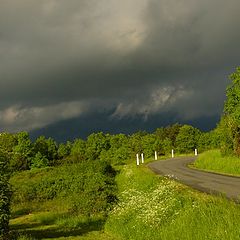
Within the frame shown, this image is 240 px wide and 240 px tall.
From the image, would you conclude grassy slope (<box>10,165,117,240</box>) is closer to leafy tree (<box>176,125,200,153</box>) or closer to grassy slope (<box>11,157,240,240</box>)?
grassy slope (<box>11,157,240,240</box>)

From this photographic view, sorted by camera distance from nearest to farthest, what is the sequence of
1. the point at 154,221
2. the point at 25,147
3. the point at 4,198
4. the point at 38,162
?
the point at 154,221, the point at 4,198, the point at 38,162, the point at 25,147

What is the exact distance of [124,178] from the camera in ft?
126

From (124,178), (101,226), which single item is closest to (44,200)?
(124,178)

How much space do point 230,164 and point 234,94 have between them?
6.03 m

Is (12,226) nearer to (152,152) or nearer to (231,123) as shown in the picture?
(231,123)

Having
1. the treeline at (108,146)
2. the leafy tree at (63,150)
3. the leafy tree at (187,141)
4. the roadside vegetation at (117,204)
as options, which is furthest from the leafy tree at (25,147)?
the roadside vegetation at (117,204)

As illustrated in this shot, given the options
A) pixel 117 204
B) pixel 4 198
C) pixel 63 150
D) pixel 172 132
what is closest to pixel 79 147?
pixel 63 150

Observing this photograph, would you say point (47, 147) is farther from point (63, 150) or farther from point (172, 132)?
point (172, 132)

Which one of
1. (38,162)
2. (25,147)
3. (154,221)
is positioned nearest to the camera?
(154,221)

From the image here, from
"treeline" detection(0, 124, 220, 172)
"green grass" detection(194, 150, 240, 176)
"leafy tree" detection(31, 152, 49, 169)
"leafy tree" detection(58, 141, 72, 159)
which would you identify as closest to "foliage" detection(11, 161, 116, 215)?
"green grass" detection(194, 150, 240, 176)

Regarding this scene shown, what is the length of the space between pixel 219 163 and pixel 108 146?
88.9 metres

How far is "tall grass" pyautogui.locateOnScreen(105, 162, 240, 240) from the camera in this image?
12.5 metres

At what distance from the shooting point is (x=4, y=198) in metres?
16.5

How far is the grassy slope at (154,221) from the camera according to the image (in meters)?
12.9
